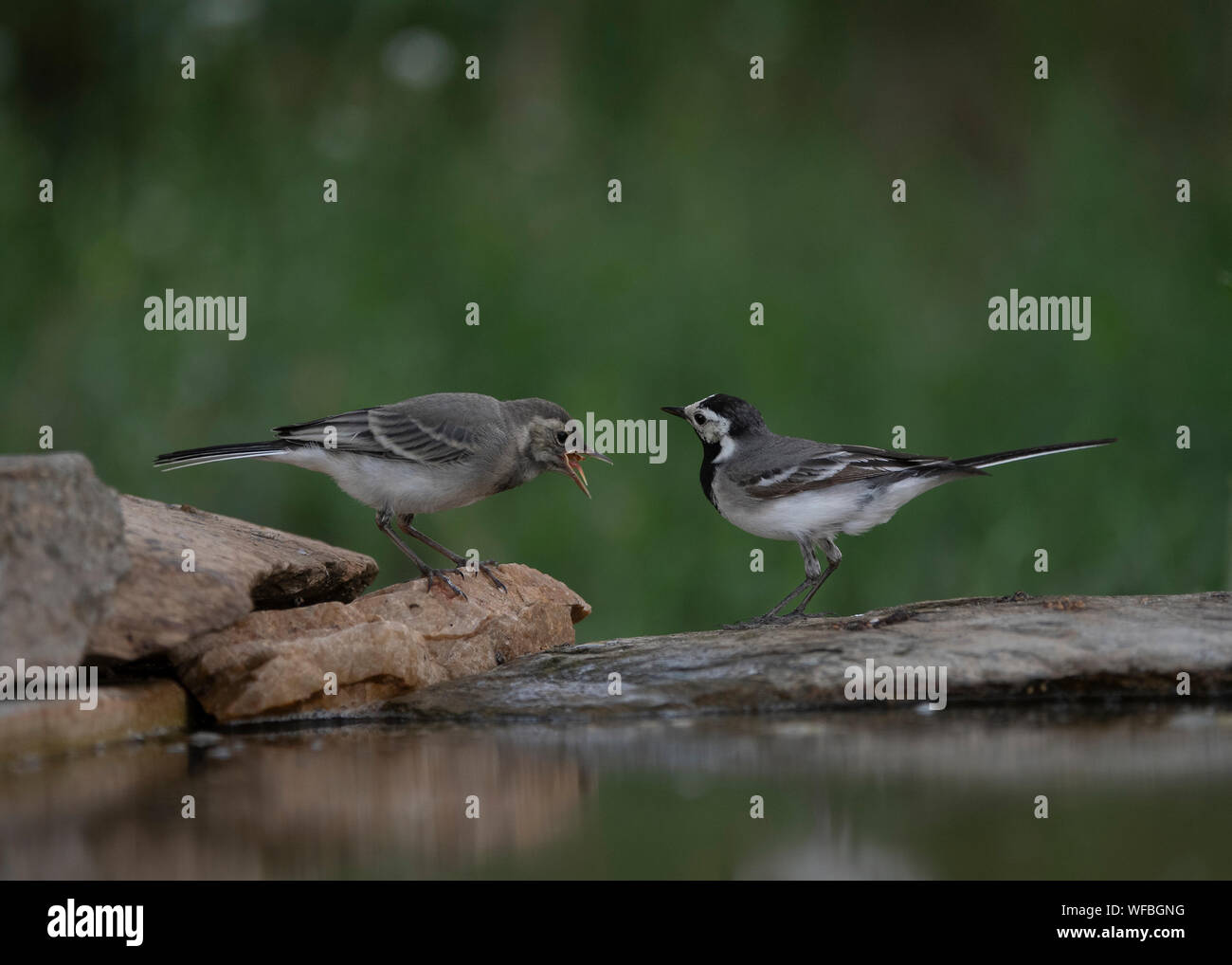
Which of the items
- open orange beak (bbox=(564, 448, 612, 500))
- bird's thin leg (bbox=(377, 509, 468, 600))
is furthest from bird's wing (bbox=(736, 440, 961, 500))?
bird's thin leg (bbox=(377, 509, 468, 600))

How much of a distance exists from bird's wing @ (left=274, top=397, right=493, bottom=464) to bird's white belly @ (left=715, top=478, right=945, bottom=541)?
1.13m

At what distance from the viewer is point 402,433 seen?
5.98 meters

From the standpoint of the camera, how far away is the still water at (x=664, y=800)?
2.58 m

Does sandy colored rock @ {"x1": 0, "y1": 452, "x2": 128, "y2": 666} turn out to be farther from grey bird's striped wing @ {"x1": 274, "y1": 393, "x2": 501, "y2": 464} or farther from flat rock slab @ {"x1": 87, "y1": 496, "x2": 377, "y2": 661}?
grey bird's striped wing @ {"x1": 274, "y1": 393, "x2": 501, "y2": 464}

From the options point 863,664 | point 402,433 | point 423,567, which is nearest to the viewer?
point 863,664

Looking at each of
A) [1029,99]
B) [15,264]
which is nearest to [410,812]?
[15,264]

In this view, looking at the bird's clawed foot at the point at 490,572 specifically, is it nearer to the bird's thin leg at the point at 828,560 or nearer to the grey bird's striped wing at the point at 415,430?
the grey bird's striped wing at the point at 415,430

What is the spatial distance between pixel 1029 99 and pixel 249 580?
752 cm

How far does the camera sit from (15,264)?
8.15 metres

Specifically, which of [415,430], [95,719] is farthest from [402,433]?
[95,719]

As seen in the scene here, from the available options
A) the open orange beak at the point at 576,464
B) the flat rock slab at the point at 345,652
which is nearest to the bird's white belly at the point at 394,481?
the open orange beak at the point at 576,464

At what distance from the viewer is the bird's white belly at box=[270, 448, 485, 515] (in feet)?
19.2

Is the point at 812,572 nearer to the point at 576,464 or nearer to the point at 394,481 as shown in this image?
the point at 576,464

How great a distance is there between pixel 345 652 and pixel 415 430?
180 cm
